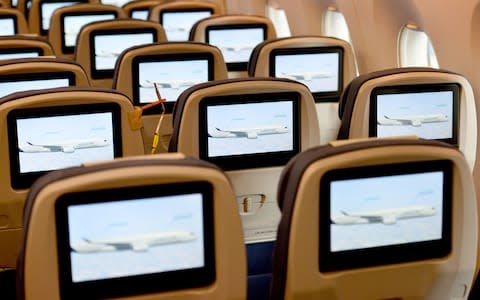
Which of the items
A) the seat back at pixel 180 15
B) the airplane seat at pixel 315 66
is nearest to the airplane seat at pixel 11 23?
the seat back at pixel 180 15

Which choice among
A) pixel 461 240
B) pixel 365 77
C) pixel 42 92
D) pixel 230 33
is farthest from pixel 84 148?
pixel 230 33

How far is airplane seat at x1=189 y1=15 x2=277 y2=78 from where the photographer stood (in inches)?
275

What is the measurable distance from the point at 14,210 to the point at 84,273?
1.73 m

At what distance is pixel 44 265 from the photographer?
2.23 metres

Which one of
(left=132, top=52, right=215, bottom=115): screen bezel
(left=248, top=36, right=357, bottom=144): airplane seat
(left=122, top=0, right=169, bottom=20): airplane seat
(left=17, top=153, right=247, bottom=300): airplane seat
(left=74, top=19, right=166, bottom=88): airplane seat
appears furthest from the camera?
(left=122, top=0, right=169, bottom=20): airplane seat

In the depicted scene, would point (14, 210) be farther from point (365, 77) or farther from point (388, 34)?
point (388, 34)

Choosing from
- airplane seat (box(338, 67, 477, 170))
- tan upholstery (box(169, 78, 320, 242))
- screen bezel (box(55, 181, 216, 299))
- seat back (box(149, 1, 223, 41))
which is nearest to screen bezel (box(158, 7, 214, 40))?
seat back (box(149, 1, 223, 41))

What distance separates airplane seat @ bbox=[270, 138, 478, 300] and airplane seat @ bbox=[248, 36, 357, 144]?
2.56m

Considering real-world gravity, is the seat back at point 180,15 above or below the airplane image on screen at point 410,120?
above

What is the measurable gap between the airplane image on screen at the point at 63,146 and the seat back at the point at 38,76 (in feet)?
2.95

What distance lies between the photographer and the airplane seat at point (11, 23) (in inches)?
309

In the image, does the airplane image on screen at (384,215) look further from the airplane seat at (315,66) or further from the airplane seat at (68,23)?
the airplane seat at (68,23)

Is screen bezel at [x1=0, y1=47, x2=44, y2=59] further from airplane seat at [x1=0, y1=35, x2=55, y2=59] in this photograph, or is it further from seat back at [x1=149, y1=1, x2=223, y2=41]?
seat back at [x1=149, y1=1, x2=223, y2=41]

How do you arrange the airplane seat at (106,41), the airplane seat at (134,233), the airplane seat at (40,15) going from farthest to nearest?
the airplane seat at (40,15) < the airplane seat at (106,41) < the airplane seat at (134,233)
